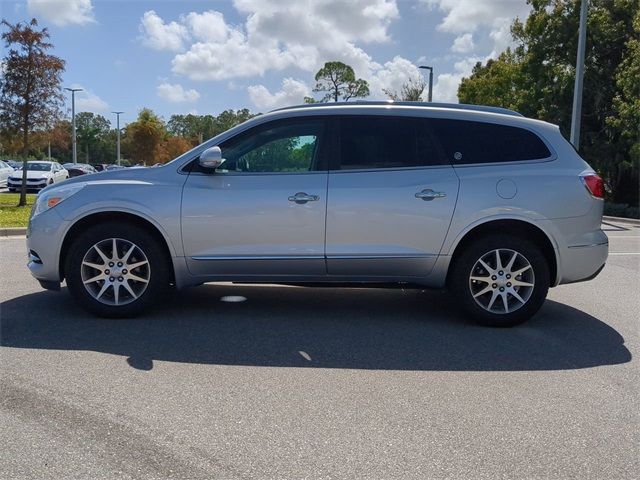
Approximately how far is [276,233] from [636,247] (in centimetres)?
865

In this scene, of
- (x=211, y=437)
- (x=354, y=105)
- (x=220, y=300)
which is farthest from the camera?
(x=220, y=300)

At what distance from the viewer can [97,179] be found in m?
5.41

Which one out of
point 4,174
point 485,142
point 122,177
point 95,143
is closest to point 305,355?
point 122,177

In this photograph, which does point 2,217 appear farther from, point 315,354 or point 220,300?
point 315,354

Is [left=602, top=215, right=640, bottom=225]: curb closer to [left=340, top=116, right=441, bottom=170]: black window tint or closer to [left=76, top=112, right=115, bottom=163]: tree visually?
[left=340, top=116, right=441, bottom=170]: black window tint

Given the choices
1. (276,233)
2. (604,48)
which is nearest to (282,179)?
(276,233)

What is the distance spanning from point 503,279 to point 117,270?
3.41 metres

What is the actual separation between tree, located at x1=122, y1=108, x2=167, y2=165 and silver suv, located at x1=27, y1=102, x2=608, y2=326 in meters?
47.1

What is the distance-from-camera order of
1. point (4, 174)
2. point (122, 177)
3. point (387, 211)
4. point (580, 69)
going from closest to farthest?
point (387, 211) → point (122, 177) → point (580, 69) → point (4, 174)

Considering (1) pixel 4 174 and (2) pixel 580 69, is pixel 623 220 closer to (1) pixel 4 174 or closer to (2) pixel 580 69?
(2) pixel 580 69

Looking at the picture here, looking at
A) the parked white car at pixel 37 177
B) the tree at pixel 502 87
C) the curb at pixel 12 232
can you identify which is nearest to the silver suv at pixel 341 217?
the curb at pixel 12 232

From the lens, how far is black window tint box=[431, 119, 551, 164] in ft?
17.7

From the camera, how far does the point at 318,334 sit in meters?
5.08

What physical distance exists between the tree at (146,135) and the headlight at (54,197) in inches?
1842
